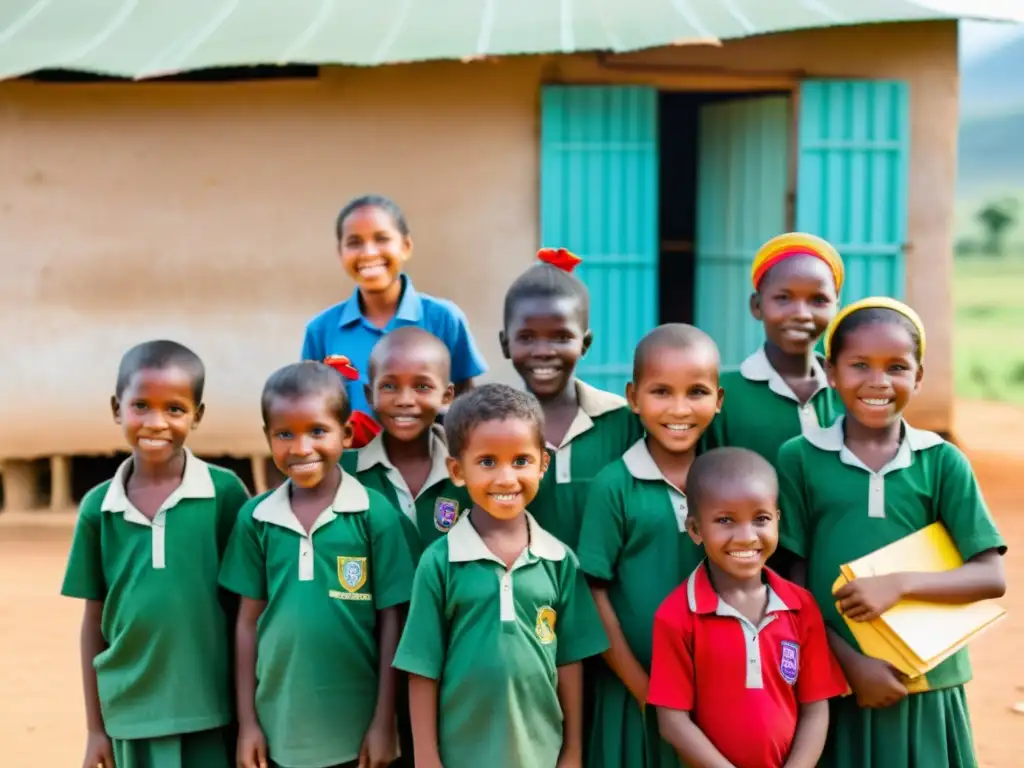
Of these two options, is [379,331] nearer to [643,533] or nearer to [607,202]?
[643,533]

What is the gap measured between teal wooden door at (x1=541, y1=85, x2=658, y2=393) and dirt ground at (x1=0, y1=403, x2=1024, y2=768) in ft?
7.60

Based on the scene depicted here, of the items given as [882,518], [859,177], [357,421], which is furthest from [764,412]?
[859,177]

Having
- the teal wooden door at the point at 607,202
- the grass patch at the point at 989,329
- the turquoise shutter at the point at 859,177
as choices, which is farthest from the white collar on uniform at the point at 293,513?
the grass patch at the point at 989,329

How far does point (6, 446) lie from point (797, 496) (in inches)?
212

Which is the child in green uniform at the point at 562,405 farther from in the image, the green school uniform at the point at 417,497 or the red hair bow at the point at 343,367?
the red hair bow at the point at 343,367

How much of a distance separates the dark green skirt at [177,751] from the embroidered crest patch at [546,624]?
2.56 feet

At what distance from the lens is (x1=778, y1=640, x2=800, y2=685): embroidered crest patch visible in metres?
2.28

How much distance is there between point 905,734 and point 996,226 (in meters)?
37.3

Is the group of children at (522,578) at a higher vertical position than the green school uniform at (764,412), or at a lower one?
lower

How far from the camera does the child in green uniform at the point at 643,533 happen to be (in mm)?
2459

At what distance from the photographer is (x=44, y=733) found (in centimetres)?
393

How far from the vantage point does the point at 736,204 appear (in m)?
7.32

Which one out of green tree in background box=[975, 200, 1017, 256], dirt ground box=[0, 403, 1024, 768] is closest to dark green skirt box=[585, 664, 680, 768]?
dirt ground box=[0, 403, 1024, 768]

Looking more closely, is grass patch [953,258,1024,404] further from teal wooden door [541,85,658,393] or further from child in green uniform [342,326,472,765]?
child in green uniform [342,326,472,765]
